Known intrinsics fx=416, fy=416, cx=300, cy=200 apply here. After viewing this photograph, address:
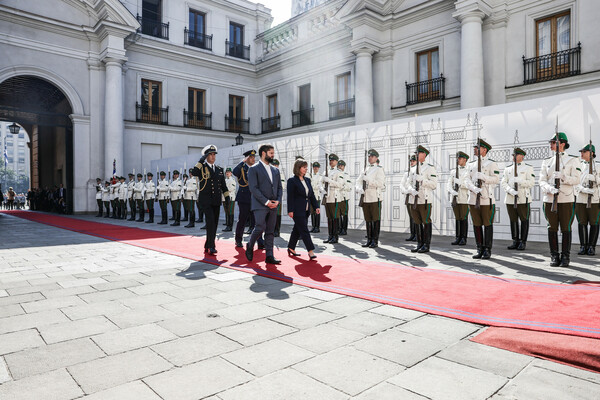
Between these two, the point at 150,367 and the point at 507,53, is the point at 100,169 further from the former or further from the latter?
the point at 150,367

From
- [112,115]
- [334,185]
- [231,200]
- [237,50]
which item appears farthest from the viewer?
[237,50]

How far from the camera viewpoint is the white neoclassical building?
50.6 ft

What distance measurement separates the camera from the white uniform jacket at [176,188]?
49.3 feet

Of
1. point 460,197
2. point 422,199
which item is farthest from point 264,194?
point 460,197

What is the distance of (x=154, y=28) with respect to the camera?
24.2 m

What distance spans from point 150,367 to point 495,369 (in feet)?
7.54

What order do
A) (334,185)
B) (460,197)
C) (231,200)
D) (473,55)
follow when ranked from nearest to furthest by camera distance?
(460,197), (334,185), (231,200), (473,55)

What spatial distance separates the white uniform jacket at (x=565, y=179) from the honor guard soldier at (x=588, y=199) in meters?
0.75

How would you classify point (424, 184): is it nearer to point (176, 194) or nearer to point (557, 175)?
point (557, 175)

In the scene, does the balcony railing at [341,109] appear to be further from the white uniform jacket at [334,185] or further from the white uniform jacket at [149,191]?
the white uniform jacket at [334,185]

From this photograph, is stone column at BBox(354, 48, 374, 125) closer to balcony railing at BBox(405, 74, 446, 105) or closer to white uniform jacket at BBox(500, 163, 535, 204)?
balcony railing at BBox(405, 74, 446, 105)

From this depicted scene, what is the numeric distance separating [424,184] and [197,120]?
19838mm

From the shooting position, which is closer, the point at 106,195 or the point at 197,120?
the point at 106,195

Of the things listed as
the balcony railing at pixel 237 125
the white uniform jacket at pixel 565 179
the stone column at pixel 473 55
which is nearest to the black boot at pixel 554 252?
the white uniform jacket at pixel 565 179
